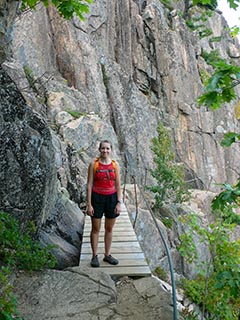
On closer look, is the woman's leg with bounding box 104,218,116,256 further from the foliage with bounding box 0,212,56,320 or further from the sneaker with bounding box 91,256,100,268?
the foliage with bounding box 0,212,56,320

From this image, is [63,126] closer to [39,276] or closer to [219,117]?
[39,276]

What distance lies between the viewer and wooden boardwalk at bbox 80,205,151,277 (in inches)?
185

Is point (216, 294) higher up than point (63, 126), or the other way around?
point (63, 126)

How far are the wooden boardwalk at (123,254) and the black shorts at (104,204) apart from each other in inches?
28.3

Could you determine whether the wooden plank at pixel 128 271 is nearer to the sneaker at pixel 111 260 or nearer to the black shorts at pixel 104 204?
the sneaker at pixel 111 260

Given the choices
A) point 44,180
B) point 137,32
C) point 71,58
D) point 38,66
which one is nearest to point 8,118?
point 44,180

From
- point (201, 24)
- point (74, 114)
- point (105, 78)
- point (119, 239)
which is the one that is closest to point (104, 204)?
point (119, 239)

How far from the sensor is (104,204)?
4797 mm

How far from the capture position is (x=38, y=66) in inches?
546

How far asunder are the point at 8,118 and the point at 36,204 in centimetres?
119

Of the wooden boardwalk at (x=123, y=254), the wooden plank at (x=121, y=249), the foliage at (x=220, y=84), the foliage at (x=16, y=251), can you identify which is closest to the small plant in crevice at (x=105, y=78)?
the wooden boardwalk at (x=123, y=254)

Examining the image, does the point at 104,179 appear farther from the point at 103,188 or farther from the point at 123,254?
the point at 123,254

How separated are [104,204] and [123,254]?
107 centimetres

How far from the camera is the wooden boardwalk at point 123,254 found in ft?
15.4
